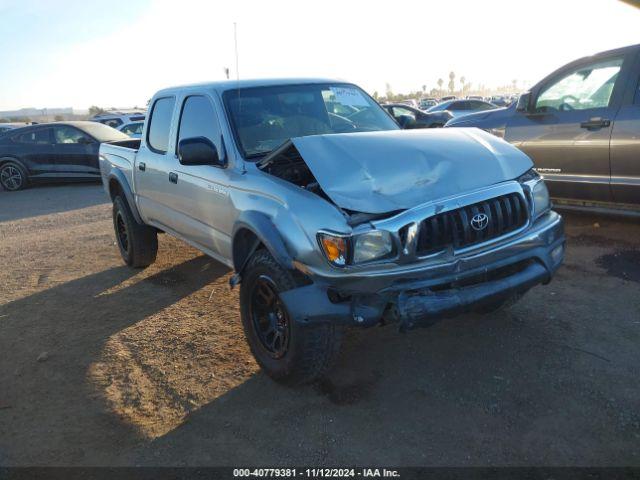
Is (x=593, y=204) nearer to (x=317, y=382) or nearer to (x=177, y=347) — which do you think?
(x=317, y=382)

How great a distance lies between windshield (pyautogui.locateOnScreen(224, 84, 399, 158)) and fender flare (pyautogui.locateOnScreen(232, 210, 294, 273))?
57cm

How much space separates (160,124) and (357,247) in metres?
3.00

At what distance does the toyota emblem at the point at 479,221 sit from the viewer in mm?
2952

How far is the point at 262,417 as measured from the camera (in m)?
3.08

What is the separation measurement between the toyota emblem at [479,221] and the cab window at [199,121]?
1.88 metres

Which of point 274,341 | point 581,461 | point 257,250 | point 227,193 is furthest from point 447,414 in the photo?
point 227,193

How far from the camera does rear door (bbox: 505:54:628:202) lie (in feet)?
17.9

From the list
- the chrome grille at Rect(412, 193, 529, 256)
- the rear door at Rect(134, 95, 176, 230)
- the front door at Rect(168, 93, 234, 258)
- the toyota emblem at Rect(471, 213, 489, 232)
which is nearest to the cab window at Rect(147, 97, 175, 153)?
the rear door at Rect(134, 95, 176, 230)

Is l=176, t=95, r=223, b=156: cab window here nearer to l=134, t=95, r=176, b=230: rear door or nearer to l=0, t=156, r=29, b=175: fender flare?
l=134, t=95, r=176, b=230: rear door

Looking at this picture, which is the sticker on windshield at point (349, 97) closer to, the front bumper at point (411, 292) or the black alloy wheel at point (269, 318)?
the black alloy wheel at point (269, 318)

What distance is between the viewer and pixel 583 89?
18.9ft

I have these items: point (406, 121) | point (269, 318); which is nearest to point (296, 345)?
point (269, 318)

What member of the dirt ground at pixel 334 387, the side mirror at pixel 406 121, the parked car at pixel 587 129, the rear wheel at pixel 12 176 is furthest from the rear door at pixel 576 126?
the rear wheel at pixel 12 176

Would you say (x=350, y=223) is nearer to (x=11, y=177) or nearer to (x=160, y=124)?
(x=160, y=124)
